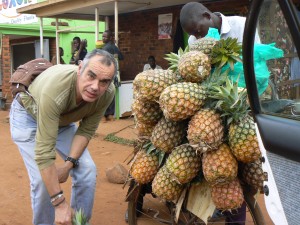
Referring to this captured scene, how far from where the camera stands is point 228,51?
119 inches

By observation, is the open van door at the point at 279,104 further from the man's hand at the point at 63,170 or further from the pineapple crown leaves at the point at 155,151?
the man's hand at the point at 63,170

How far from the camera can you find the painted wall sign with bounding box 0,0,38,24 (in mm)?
14398

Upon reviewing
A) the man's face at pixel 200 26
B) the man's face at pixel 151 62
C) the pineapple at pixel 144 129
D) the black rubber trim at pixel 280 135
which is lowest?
the pineapple at pixel 144 129

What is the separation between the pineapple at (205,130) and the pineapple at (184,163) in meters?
0.16

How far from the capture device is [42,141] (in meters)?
2.95

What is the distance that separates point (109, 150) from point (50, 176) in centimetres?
460

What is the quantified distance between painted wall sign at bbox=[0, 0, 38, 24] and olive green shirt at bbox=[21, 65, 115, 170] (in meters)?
11.7

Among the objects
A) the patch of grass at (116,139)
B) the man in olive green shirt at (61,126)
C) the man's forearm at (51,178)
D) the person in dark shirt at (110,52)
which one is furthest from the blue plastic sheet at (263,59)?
the person in dark shirt at (110,52)

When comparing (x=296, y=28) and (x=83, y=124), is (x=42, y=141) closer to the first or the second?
(x=83, y=124)

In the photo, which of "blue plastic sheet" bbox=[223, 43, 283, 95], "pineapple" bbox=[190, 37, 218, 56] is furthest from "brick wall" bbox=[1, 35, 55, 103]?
"blue plastic sheet" bbox=[223, 43, 283, 95]

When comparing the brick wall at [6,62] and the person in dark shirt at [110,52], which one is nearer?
the person in dark shirt at [110,52]

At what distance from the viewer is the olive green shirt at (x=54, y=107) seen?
294 cm

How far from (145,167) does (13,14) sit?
13162mm

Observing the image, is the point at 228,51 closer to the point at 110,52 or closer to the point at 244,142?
the point at 244,142
